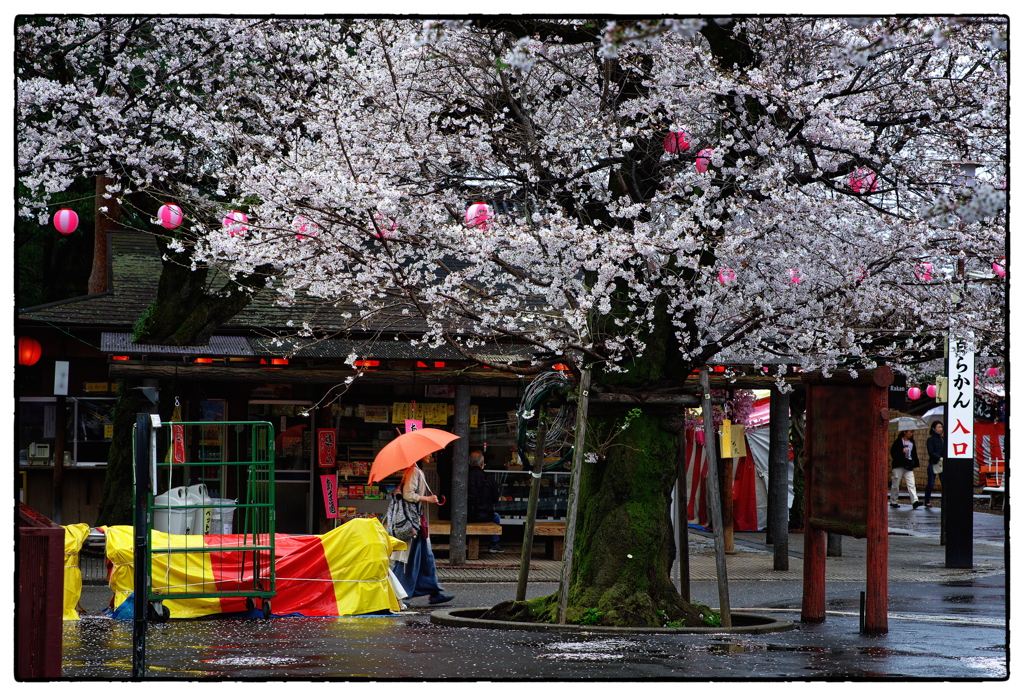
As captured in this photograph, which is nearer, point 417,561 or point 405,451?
point 405,451

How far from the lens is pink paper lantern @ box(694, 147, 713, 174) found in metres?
9.60

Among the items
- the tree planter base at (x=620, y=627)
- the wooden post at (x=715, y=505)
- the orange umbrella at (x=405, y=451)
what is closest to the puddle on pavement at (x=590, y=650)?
the tree planter base at (x=620, y=627)

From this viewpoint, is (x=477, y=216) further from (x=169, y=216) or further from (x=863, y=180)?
(x=169, y=216)

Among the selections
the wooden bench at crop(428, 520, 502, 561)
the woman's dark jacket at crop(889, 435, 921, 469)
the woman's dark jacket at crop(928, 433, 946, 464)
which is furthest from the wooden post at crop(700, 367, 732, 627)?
the woman's dark jacket at crop(889, 435, 921, 469)

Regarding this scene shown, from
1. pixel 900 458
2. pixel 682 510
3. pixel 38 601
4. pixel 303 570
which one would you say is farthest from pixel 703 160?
pixel 900 458

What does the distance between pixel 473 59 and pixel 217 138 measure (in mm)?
5281

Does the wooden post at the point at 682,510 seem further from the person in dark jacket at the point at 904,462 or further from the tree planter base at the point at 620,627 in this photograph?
the person in dark jacket at the point at 904,462

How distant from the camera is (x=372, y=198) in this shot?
32.2ft

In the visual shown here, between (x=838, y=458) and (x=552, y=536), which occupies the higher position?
(x=838, y=458)

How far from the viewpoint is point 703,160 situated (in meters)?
9.70

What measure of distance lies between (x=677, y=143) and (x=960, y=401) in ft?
19.4

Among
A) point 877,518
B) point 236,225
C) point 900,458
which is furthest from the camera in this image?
point 900,458

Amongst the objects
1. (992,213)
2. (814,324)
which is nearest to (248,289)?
(814,324)

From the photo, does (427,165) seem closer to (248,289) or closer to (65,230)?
(248,289)
